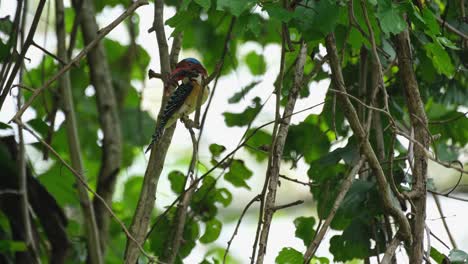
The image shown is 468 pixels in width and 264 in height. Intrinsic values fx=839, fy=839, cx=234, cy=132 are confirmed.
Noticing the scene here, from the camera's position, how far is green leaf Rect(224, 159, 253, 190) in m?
3.85

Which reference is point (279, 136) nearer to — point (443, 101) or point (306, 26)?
point (306, 26)

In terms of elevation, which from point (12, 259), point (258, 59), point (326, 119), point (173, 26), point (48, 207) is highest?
point (258, 59)

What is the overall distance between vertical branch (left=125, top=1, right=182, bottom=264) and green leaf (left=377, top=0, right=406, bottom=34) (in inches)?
40.7

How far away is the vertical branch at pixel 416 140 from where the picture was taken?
2.83 metres

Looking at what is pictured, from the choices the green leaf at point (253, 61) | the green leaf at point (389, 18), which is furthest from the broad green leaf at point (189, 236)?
the green leaf at point (253, 61)

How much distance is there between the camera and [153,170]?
10.5 feet

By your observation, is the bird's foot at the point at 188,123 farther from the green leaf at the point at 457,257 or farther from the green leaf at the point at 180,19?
the green leaf at the point at 457,257

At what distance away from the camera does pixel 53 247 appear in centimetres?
340

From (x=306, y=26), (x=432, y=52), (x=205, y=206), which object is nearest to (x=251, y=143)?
(x=205, y=206)

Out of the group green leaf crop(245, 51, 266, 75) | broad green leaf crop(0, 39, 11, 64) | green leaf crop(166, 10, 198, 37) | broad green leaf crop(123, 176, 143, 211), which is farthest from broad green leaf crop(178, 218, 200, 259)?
green leaf crop(245, 51, 266, 75)

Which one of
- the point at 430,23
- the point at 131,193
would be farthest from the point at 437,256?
the point at 131,193

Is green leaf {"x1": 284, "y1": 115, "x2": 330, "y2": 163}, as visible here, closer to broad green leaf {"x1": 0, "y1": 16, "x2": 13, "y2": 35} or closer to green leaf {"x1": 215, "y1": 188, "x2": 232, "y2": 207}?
green leaf {"x1": 215, "y1": 188, "x2": 232, "y2": 207}

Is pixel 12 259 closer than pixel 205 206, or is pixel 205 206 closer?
pixel 12 259

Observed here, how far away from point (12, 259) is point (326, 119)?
58.3 inches
